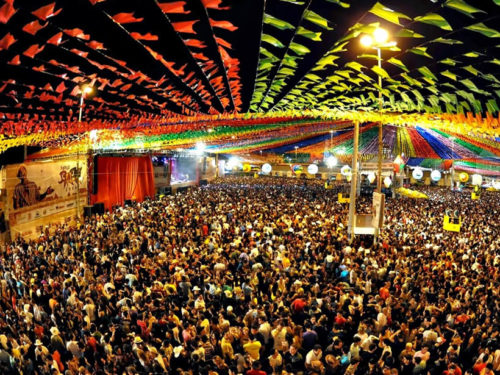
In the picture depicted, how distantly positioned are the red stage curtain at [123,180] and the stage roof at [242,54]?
1211cm

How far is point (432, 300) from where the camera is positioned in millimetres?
7629

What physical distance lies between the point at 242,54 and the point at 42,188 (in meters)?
12.8

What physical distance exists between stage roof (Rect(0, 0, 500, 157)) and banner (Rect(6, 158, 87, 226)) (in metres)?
6.69

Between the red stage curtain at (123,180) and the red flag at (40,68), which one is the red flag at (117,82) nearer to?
the red flag at (40,68)

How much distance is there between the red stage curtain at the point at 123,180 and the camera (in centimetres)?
Result: 1823

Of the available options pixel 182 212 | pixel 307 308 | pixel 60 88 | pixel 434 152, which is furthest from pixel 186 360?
pixel 434 152

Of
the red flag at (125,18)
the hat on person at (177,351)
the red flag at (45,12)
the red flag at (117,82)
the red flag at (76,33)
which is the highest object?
the red flag at (117,82)

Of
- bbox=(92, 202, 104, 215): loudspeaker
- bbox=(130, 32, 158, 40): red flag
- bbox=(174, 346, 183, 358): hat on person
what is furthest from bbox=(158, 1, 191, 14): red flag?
bbox=(92, 202, 104, 215): loudspeaker

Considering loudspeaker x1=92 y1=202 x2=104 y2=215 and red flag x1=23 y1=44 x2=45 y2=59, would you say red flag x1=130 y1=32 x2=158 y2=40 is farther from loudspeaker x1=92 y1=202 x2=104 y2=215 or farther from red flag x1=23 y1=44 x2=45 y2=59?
loudspeaker x1=92 y1=202 x2=104 y2=215

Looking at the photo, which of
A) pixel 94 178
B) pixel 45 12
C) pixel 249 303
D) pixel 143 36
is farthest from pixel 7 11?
pixel 94 178

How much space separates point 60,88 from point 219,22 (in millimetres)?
2866

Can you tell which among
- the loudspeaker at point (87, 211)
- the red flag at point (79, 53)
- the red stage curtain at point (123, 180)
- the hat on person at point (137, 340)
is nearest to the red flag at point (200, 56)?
the red flag at point (79, 53)

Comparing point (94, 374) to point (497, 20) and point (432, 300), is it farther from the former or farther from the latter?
point (432, 300)

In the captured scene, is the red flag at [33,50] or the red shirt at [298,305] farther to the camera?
the red shirt at [298,305]
